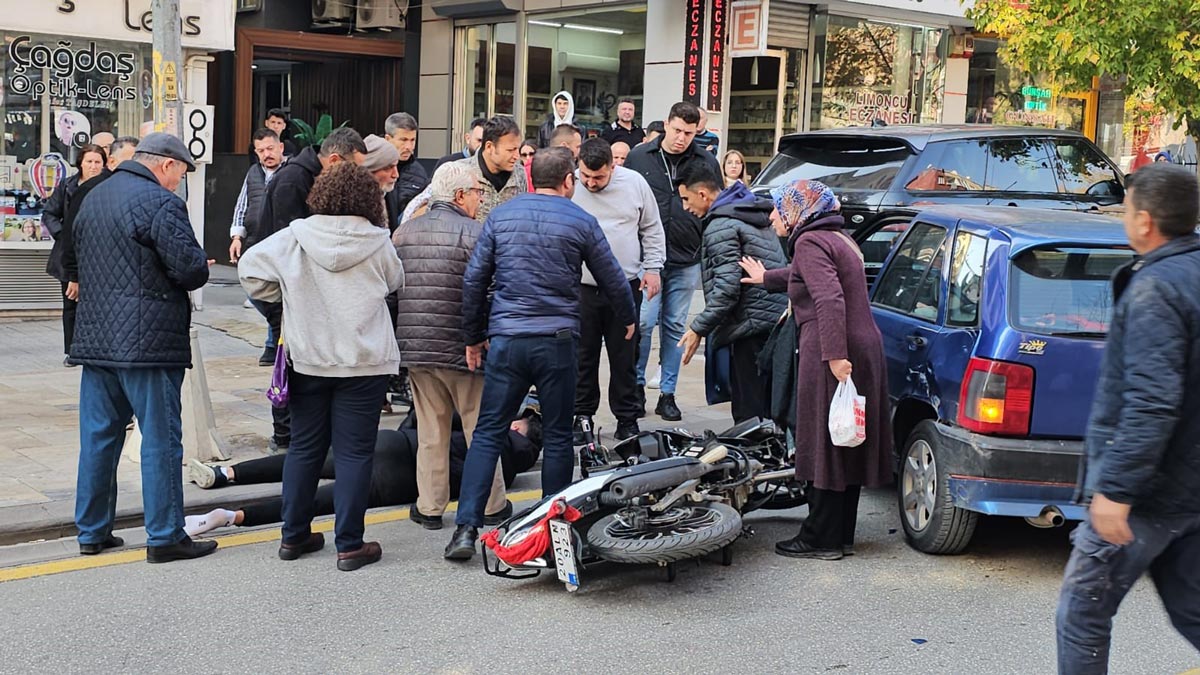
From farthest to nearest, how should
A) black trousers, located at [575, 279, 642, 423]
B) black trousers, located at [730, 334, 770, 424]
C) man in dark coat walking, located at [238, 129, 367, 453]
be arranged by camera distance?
black trousers, located at [575, 279, 642, 423] < black trousers, located at [730, 334, 770, 424] < man in dark coat walking, located at [238, 129, 367, 453]

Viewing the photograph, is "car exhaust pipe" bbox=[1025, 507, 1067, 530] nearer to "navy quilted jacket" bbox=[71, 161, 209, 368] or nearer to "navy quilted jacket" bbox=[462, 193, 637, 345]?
"navy quilted jacket" bbox=[462, 193, 637, 345]

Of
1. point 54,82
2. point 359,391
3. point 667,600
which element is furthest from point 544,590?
point 54,82

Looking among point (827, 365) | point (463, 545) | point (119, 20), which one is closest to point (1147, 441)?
point (827, 365)

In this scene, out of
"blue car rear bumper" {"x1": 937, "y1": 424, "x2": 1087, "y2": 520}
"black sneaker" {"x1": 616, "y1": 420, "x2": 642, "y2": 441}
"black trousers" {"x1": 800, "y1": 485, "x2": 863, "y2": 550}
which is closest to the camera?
"blue car rear bumper" {"x1": 937, "y1": 424, "x2": 1087, "y2": 520}

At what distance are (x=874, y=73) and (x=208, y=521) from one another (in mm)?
13464

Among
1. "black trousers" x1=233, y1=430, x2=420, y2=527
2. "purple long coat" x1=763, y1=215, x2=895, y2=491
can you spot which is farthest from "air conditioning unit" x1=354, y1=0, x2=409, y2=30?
"purple long coat" x1=763, y1=215, x2=895, y2=491

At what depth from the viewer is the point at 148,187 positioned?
5.58 metres

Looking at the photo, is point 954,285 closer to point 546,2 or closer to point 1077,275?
point 1077,275

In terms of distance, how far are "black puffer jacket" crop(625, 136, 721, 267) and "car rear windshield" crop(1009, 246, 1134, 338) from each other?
3.63 m

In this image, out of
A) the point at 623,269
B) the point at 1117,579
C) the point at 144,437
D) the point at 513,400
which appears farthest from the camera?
the point at 623,269

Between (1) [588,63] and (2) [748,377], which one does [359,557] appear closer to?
(2) [748,377]

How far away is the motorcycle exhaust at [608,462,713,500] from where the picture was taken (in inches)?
211

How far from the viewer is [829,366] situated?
587cm

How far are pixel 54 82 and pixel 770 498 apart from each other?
896 centimetres
